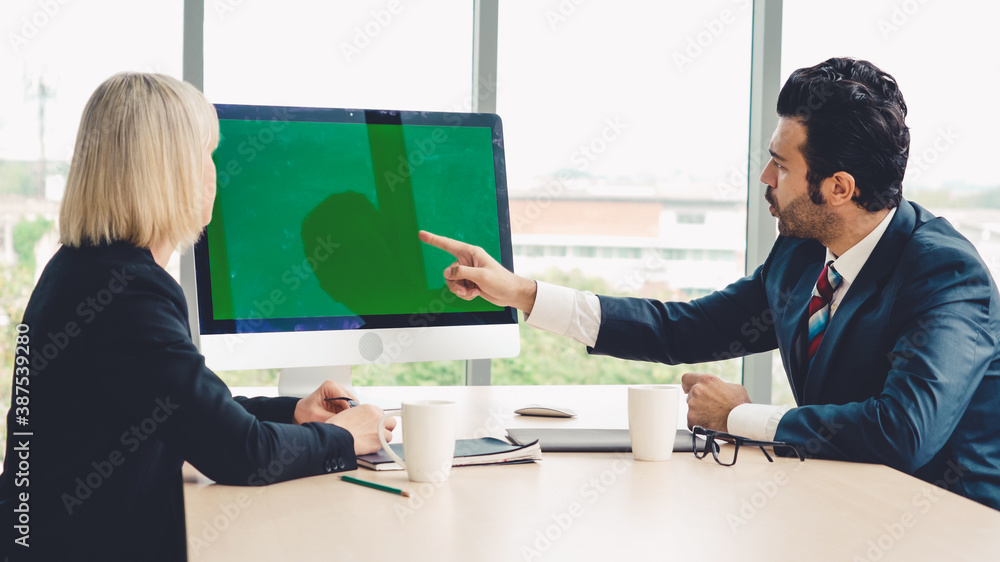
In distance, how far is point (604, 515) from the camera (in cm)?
92

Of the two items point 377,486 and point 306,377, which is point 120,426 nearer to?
point 377,486

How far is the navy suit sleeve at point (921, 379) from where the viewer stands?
1230 mm

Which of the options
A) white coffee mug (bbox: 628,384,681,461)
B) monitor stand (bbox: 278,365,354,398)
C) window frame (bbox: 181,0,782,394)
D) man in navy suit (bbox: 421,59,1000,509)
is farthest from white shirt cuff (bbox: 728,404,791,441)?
window frame (bbox: 181,0,782,394)

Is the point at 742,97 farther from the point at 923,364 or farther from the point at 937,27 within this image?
the point at 923,364

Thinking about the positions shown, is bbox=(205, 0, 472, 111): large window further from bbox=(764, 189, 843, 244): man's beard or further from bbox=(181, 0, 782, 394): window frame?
bbox=(764, 189, 843, 244): man's beard

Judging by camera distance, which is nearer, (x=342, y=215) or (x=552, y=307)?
(x=342, y=215)

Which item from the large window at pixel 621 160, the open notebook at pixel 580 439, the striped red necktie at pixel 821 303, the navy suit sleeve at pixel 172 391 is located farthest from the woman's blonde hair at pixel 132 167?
the large window at pixel 621 160

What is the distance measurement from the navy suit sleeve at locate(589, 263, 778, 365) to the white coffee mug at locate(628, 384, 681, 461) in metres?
0.56

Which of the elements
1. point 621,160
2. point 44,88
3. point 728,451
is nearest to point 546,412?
point 728,451

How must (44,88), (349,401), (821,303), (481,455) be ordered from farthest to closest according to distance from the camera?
(44,88)
(821,303)
(349,401)
(481,455)

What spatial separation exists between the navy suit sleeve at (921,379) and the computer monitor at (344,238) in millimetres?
653

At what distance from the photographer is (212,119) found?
1.24m

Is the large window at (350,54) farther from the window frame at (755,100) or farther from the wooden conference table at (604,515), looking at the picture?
the wooden conference table at (604,515)

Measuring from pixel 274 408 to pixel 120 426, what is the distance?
0.37m
